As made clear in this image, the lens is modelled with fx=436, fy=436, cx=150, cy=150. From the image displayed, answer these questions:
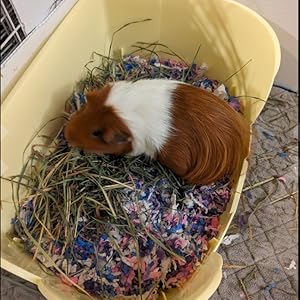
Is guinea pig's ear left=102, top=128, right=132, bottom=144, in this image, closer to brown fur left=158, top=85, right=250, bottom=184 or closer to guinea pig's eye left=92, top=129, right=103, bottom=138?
guinea pig's eye left=92, top=129, right=103, bottom=138

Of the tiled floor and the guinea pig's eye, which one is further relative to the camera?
the tiled floor

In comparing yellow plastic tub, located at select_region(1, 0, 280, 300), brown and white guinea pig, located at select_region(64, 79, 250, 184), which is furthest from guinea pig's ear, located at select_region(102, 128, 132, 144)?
yellow plastic tub, located at select_region(1, 0, 280, 300)

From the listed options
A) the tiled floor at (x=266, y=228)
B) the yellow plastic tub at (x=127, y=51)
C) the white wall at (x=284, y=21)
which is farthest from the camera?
the white wall at (x=284, y=21)

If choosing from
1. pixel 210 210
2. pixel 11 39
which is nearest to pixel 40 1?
pixel 11 39

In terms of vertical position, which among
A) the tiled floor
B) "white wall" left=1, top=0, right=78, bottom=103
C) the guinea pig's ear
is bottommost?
the tiled floor

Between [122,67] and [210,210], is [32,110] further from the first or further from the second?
[210,210]

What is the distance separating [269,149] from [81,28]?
0.77 metres

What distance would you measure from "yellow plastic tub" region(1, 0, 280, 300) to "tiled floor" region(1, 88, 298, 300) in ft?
0.63

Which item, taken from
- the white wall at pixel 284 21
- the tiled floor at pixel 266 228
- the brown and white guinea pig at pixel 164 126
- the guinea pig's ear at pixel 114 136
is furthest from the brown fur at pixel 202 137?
the white wall at pixel 284 21

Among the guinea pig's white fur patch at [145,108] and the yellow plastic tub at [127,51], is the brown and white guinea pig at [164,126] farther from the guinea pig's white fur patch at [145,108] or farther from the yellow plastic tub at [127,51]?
the yellow plastic tub at [127,51]

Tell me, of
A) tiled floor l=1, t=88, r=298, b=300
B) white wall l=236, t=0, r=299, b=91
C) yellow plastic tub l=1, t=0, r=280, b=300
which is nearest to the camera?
yellow plastic tub l=1, t=0, r=280, b=300

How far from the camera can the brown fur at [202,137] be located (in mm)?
1167

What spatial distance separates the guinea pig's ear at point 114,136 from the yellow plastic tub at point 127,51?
0.79 feet

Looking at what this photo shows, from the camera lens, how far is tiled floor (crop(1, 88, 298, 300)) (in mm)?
1296
